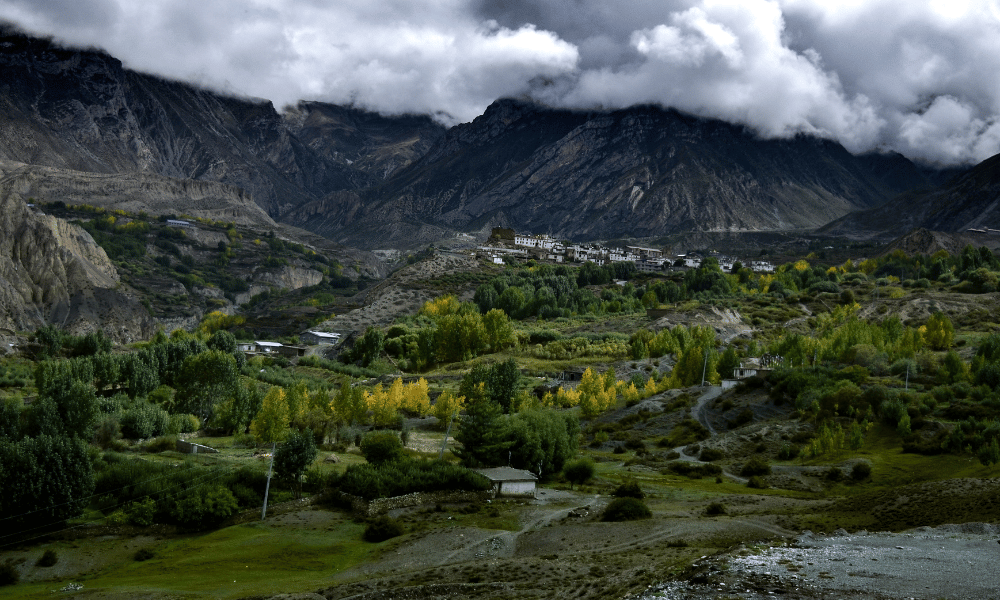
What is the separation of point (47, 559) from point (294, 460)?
1699 cm

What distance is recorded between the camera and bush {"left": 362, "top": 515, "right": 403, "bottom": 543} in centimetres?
5069

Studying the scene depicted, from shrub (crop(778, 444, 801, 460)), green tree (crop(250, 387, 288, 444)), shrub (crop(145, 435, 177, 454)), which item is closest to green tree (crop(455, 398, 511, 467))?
green tree (crop(250, 387, 288, 444))

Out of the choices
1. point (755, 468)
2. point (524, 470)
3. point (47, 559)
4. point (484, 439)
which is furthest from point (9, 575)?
point (755, 468)

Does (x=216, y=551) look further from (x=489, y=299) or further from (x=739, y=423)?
(x=489, y=299)

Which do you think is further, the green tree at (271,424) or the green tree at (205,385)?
the green tree at (205,385)

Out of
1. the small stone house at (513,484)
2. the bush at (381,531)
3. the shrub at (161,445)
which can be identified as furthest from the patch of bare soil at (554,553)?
the shrub at (161,445)

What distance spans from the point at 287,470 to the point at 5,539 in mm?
17232

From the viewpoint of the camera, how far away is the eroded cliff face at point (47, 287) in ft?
574

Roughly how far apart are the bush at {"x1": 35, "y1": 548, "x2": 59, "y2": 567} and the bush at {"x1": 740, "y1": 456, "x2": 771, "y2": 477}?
1938 inches

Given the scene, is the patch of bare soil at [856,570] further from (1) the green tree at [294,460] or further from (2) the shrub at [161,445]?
(2) the shrub at [161,445]

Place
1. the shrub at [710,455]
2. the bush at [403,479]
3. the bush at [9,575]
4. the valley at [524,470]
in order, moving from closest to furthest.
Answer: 1. the valley at [524,470]
2. the bush at [9,575]
3. the bush at [403,479]
4. the shrub at [710,455]

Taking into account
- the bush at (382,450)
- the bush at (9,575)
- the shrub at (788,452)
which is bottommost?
the bush at (9,575)

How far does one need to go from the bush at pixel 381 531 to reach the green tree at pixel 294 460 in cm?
1030

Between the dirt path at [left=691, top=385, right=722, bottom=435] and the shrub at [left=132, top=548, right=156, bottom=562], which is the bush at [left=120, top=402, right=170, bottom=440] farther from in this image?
the dirt path at [left=691, top=385, right=722, bottom=435]
